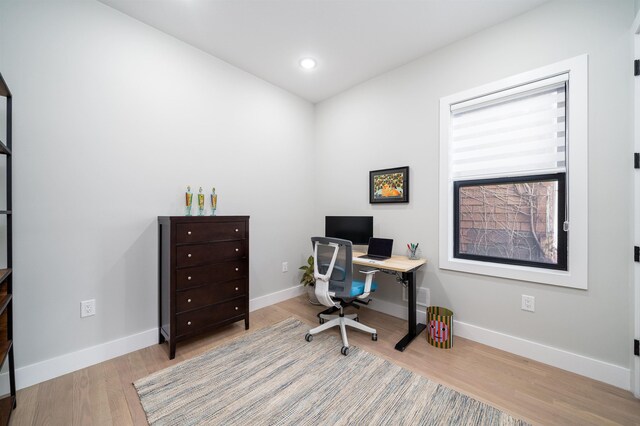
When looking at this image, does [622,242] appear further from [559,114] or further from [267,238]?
A: [267,238]

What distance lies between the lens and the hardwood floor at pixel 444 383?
1.48m

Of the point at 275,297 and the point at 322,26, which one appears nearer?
the point at 322,26

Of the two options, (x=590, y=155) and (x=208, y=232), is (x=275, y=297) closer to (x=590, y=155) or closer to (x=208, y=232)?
(x=208, y=232)

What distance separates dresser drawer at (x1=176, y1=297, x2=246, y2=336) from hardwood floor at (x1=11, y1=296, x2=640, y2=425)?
194 mm

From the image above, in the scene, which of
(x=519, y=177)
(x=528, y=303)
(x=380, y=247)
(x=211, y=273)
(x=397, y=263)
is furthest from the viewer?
(x=380, y=247)

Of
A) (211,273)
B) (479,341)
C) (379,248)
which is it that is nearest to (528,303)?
(479,341)

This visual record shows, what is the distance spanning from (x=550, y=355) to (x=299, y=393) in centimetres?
199

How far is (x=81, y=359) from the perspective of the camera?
1.92 metres

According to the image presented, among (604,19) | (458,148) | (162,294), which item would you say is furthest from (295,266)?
(604,19)

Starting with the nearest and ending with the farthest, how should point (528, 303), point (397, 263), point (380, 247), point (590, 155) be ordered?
point (590, 155) < point (528, 303) < point (397, 263) < point (380, 247)

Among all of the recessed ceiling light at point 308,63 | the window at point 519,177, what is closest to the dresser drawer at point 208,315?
the window at point 519,177

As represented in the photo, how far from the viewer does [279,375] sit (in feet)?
6.07

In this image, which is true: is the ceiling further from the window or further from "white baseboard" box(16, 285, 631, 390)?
"white baseboard" box(16, 285, 631, 390)

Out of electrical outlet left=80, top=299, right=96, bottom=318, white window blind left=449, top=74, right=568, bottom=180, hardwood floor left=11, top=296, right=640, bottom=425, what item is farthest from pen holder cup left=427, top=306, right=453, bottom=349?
electrical outlet left=80, top=299, right=96, bottom=318
